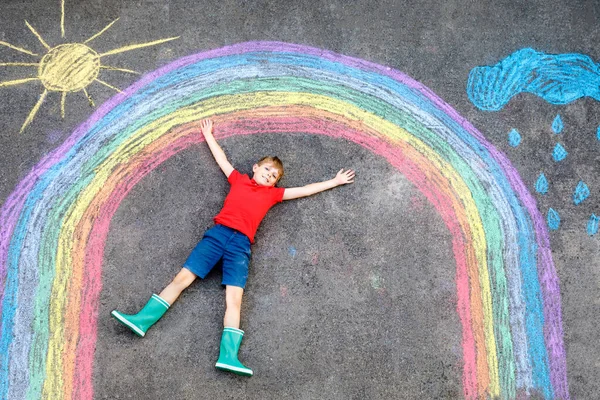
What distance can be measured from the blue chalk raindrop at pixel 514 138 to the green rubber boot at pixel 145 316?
2799mm

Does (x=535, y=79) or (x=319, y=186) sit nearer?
(x=319, y=186)

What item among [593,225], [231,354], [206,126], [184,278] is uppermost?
[206,126]

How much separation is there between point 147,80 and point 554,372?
363 centimetres

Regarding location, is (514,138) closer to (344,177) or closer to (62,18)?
(344,177)

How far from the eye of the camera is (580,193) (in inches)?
159

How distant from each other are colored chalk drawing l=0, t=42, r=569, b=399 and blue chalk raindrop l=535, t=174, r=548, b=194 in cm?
11

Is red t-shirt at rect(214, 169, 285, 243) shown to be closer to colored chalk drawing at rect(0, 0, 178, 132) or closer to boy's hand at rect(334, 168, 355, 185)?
boy's hand at rect(334, 168, 355, 185)

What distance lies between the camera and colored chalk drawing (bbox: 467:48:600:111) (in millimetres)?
4203

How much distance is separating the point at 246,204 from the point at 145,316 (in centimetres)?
101

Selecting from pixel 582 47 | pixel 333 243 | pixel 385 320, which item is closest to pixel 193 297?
pixel 333 243

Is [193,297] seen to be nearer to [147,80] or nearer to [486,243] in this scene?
[147,80]

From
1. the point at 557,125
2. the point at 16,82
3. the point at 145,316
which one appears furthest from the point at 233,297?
the point at 557,125

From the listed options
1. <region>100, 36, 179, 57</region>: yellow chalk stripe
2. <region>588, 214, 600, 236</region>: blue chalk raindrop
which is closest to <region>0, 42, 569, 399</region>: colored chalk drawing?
<region>100, 36, 179, 57</region>: yellow chalk stripe

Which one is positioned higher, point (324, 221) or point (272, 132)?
point (272, 132)
